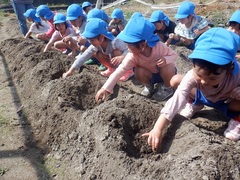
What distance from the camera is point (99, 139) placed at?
2.53 metres

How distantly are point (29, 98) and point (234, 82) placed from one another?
106 inches

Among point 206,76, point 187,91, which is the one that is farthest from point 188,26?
point 206,76

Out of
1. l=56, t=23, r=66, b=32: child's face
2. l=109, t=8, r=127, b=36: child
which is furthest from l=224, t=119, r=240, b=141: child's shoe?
l=109, t=8, r=127, b=36: child

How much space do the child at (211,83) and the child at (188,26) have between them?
2544mm

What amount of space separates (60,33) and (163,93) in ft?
9.29

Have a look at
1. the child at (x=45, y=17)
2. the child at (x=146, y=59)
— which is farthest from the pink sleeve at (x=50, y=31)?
the child at (x=146, y=59)

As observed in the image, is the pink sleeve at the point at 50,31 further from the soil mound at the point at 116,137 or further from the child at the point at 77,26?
the soil mound at the point at 116,137

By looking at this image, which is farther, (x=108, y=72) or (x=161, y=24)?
(x=161, y=24)

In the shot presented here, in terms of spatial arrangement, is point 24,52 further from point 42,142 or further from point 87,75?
point 42,142

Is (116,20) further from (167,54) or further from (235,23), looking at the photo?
(167,54)

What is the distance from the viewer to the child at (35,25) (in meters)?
7.27

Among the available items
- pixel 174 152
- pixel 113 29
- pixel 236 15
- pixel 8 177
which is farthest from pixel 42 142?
pixel 113 29

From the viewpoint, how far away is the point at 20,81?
4.68m

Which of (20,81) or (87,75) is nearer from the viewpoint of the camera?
(87,75)
